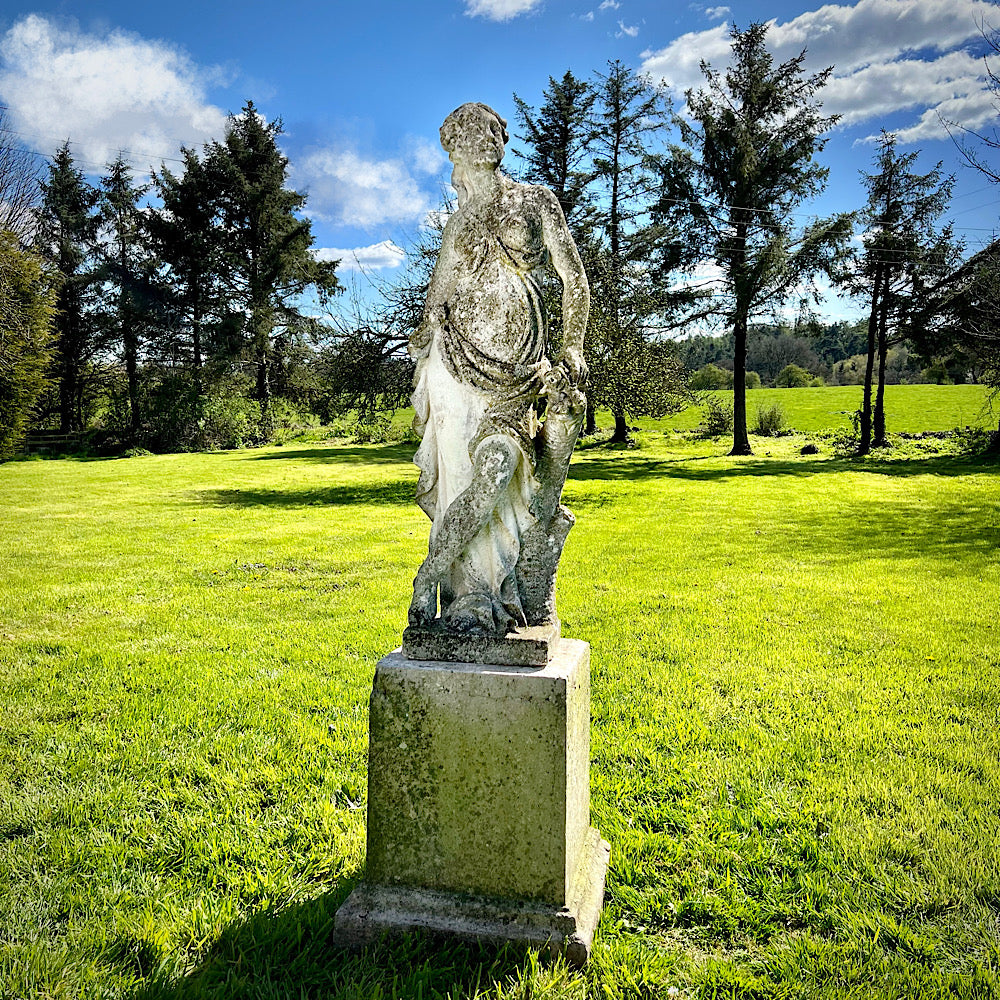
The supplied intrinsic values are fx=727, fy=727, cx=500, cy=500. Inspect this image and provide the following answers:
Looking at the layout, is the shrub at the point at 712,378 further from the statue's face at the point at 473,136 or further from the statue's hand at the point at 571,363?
the statue's hand at the point at 571,363

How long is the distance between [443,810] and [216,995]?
1017mm

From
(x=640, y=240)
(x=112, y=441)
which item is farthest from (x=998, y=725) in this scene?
(x=112, y=441)

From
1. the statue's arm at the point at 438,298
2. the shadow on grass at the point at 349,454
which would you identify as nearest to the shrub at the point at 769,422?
the shadow on grass at the point at 349,454

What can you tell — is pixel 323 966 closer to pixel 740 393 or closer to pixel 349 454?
pixel 740 393

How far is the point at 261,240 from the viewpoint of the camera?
3469 centimetres

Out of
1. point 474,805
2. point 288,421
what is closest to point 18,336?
point 288,421

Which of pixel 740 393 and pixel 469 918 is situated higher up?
pixel 740 393

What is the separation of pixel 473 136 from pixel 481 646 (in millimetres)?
2141

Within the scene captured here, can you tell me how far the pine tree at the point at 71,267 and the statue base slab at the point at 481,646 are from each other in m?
34.4

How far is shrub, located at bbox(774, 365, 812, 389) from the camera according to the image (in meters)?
54.4

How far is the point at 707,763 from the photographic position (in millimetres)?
4418

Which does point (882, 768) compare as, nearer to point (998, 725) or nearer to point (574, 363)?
point (998, 725)

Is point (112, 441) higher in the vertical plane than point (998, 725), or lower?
higher

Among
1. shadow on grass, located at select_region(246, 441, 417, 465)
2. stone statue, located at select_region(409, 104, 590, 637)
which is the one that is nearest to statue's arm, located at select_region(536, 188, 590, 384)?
stone statue, located at select_region(409, 104, 590, 637)
